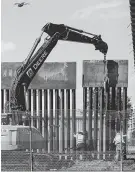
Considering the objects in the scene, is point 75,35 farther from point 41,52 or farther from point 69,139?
point 69,139

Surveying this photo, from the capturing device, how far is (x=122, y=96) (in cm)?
1611

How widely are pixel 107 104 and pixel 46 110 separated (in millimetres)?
1695

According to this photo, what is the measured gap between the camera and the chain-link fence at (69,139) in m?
Result: 15.2

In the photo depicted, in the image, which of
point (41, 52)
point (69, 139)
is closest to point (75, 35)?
point (41, 52)

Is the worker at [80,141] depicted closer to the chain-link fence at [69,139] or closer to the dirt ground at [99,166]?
the chain-link fence at [69,139]

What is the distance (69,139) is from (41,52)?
255 cm

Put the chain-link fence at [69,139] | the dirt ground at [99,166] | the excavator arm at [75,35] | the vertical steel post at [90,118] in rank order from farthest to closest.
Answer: the excavator arm at [75,35] → the vertical steel post at [90,118] → the chain-link fence at [69,139] → the dirt ground at [99,166]

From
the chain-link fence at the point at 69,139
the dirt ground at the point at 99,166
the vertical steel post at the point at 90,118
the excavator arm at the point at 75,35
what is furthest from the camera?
the excavator arm at the point at 75,35

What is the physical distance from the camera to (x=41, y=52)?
16.7 meters

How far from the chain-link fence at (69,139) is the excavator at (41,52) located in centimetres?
65

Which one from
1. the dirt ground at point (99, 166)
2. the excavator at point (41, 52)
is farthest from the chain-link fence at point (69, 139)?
the excavator at point (41, 52)

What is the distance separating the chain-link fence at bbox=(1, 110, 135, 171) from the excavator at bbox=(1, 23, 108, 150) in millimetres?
649

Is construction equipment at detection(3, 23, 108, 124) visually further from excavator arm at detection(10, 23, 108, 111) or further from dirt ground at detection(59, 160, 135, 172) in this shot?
dirt ground at detection(59, 160, 135, 172)

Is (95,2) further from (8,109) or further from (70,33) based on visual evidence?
(8,109)
